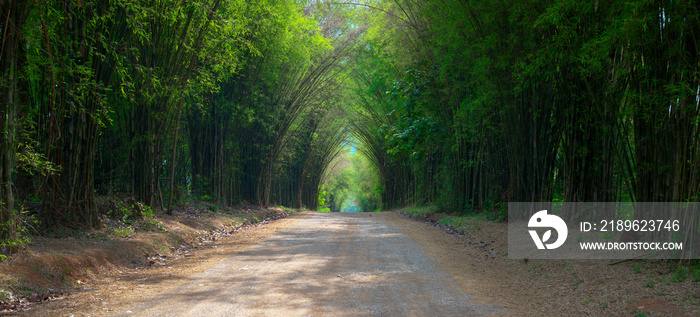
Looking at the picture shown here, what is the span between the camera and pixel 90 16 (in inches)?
179

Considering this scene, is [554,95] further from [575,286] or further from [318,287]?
[318,287]

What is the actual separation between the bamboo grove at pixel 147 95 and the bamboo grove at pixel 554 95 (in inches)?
99.5

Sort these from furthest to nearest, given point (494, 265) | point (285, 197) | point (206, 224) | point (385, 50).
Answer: point (285, 197) → point (385, 50) → point (206, 224) → point (494, 265)

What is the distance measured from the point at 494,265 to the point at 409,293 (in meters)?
1.64

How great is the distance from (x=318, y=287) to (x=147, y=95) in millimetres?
3418

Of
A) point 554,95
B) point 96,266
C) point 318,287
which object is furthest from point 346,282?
point 554,95

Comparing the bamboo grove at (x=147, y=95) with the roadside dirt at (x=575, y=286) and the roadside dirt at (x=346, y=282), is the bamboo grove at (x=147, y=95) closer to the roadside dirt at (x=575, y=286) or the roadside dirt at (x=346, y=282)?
the roadside dirt at (x=346, y=282)

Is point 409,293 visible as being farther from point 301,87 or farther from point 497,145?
point 301,87

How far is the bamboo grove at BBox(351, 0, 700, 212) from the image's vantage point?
10.4 feet

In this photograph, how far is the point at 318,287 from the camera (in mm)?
3352

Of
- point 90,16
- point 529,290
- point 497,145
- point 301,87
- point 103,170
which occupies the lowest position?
point 529,290

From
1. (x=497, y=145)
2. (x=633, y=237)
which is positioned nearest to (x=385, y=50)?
(x=497, y=145)

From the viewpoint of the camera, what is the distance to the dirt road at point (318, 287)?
276 centimetres

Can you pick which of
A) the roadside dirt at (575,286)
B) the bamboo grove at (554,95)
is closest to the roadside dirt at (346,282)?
the roadside dirt at (575,286)
